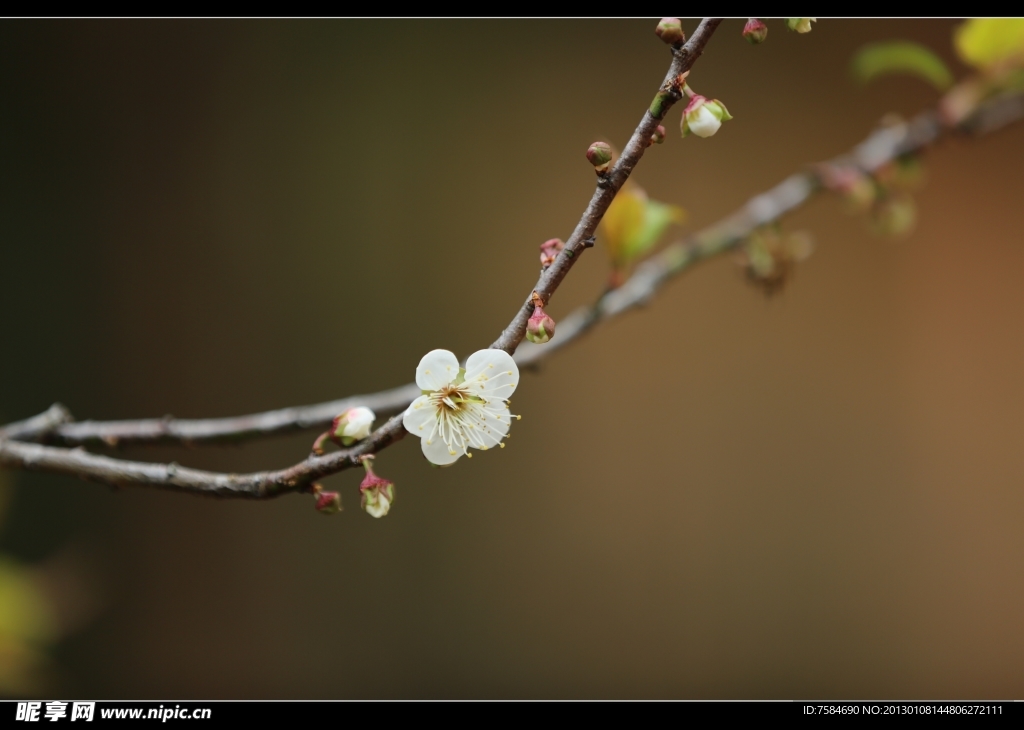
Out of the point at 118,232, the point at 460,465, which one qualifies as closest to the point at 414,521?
the point at 460,465

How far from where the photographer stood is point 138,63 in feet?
6.25

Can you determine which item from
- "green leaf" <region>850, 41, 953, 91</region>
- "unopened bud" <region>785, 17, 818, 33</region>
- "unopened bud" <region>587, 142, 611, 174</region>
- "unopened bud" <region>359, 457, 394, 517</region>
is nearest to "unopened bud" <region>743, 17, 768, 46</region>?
"unopened bud" <region>785, 17, 818, 33</region>

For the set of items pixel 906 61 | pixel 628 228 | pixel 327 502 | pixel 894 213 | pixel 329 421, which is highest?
pixel 906 61

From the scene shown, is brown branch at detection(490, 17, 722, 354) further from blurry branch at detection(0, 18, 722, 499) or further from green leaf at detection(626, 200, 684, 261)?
green leaf at detection(626, 200, 684, 261)

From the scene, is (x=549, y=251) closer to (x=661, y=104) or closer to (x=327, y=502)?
(x=661, y=104)

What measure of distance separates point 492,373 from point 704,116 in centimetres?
20

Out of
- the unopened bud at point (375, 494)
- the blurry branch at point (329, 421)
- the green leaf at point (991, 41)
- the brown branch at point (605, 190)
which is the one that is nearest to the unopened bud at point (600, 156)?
the brown branch at point (605, 190)

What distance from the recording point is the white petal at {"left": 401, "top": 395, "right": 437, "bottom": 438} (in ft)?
1.38

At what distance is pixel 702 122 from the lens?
1.39ft

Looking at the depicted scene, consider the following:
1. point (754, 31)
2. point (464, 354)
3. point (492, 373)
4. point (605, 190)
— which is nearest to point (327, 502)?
point (492, 373)

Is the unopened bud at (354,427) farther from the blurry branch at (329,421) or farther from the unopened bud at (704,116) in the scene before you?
the unopened bud at (704,116)

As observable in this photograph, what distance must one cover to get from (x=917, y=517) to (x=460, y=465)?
1.27 m

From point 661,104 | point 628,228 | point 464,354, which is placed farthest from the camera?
point 464,354

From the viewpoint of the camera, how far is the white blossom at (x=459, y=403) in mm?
428
